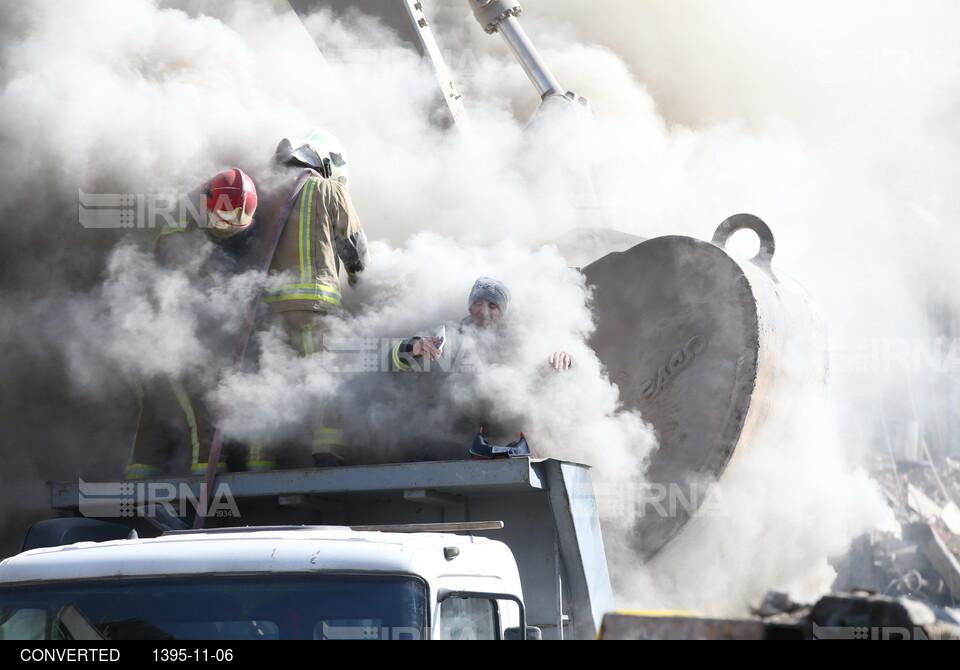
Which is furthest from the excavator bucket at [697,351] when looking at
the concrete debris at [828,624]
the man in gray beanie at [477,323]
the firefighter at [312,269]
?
the concrete debris at [828,624]

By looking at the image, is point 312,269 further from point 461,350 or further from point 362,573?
point 362,573

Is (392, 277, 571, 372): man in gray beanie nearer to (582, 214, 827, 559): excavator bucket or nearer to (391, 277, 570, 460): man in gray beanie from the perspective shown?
(391, 277, 570, 460): man in gray beanie

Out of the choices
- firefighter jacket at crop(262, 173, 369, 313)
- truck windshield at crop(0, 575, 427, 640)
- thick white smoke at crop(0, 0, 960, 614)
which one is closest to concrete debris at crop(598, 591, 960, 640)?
truck windshield at crop(0, 575, 427, 640)

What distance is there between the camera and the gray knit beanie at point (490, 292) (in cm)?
475

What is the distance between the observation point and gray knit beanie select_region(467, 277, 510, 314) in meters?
4.75

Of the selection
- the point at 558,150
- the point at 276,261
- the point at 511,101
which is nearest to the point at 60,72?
the point at 276,261

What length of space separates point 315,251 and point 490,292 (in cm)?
85

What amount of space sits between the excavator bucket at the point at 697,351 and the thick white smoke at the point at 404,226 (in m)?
0.16

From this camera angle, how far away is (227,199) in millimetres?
4855

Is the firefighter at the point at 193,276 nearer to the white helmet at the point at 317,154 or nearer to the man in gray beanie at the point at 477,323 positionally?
the white helmet at the point at 317,154

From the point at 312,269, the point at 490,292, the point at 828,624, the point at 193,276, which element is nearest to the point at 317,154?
the point at 312,269

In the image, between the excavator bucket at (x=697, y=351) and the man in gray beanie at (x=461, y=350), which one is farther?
the excavator bucket at (x=697, y=351)

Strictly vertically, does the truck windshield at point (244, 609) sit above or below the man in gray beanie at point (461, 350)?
below

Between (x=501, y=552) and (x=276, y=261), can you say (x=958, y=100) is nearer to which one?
(x=276, y=261)
